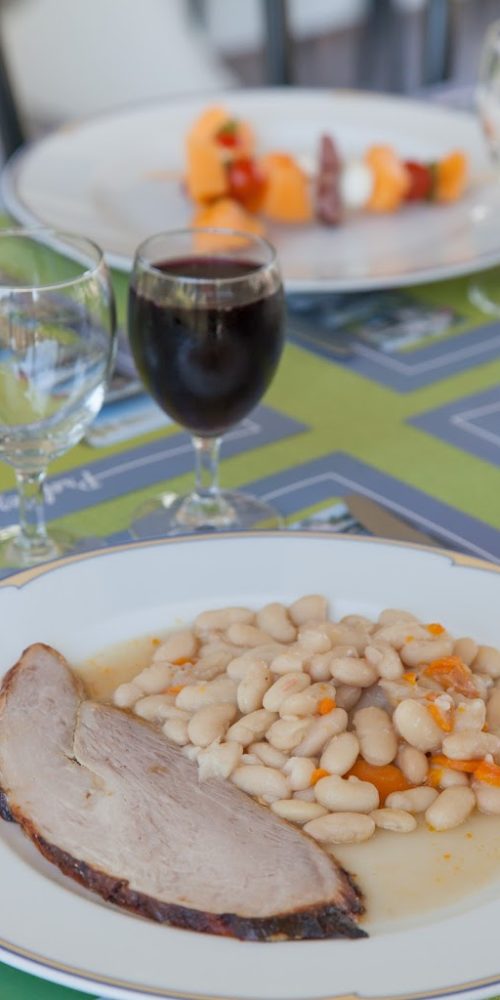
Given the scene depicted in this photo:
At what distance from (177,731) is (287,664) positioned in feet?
0.27

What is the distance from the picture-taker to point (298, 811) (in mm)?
753

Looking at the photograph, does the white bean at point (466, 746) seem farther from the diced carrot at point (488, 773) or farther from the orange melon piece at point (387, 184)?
the orange melon piece at point (387, 184)

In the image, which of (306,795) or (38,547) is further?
(38,547)

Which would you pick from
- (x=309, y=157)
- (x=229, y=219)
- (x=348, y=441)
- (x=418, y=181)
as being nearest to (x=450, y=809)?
(x=348, y=441)

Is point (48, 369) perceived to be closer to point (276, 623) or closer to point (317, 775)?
point (276, 623)

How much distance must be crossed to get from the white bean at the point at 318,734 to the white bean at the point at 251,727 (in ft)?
0.09

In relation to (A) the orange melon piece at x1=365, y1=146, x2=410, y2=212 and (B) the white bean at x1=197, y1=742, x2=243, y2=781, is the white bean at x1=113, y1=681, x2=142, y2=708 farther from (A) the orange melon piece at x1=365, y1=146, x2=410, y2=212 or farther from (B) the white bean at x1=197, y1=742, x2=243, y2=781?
(A) the orange melon piece at x1=365, y1=146, x2=410, y2=212

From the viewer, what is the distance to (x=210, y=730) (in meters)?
0.80

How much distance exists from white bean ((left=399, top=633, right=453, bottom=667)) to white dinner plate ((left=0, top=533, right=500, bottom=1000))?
6 centimetres

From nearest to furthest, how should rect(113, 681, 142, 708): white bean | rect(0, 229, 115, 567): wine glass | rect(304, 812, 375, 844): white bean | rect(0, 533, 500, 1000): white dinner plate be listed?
rect(0, 533, 500, 1000): white dinner plate
rect(304, 812, 375, 844): white bean
rect(113, 681, 142, 708): white bean
rect(0, 229, 115, 567): wine glass

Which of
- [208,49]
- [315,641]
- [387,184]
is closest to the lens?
[315,641]

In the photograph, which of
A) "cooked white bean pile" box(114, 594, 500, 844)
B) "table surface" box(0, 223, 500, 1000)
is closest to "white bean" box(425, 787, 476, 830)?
"cooked white bean pile" box(114, 594, 500, 844)

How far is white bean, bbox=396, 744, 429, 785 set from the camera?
792 millimetres

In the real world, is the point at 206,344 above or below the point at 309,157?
above
